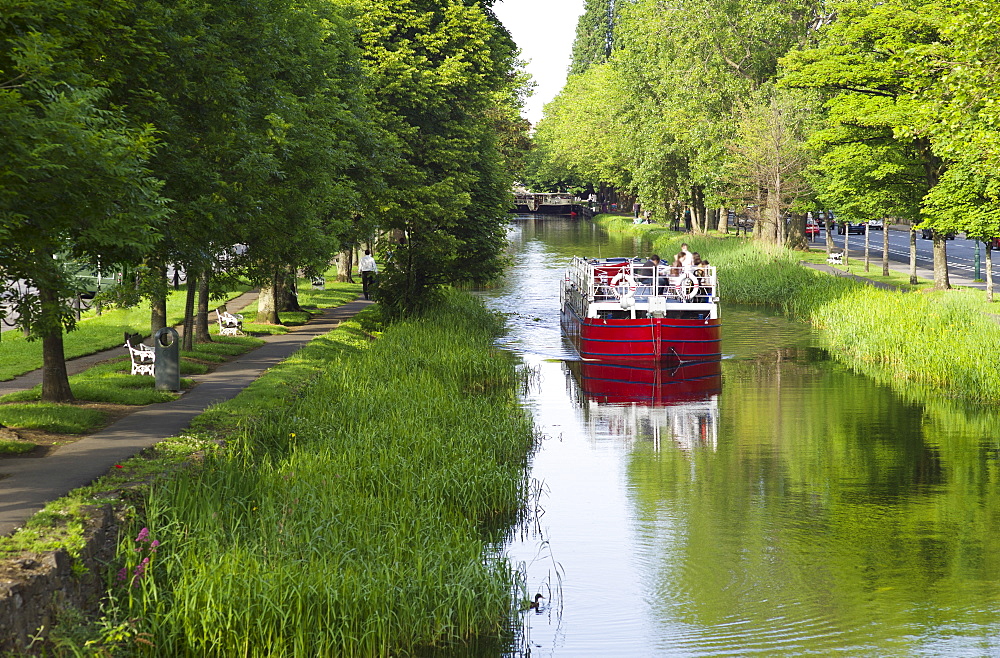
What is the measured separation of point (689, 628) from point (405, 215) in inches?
898

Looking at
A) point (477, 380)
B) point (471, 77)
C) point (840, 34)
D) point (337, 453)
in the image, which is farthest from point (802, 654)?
point (840, 34)

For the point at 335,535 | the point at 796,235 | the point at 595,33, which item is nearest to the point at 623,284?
the point at 335,535

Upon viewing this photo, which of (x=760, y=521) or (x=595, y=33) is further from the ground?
(x=595, y=33)

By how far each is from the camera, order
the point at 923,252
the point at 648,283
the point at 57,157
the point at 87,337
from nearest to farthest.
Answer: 1. the point at 57,157
2. the point at 87,337
3. the point at 648,283
4. the point at 923,252

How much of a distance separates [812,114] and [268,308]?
3061cm

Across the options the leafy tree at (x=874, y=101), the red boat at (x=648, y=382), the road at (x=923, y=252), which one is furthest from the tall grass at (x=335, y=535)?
the road at (x=923, y=252)

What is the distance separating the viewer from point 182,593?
A: 9.84 meters

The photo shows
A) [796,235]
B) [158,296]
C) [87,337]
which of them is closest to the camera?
[158,296]

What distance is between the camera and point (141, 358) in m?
21.3

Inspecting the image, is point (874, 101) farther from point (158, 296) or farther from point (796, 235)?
point (158, 296)

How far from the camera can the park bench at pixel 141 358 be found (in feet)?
67.6

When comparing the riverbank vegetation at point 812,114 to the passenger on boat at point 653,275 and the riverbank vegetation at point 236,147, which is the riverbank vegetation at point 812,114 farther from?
the riverbank vegetation at point 236,147

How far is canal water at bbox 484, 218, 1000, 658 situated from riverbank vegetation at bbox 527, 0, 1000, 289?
6653mm

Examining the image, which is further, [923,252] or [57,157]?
[923,252]
